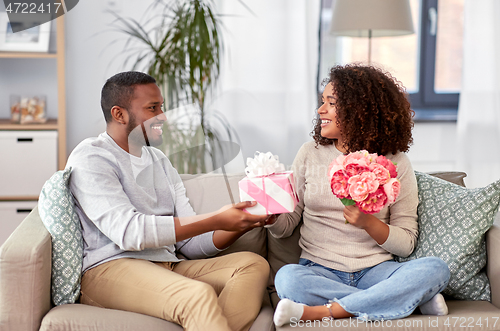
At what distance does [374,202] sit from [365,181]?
0.24ft

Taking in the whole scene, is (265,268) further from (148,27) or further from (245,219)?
(148,27)

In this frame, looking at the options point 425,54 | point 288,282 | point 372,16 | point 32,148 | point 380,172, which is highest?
point 372,16

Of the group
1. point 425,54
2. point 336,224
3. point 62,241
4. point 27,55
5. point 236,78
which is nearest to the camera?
point 62,241

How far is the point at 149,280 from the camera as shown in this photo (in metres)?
1.41

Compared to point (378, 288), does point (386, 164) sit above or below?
above

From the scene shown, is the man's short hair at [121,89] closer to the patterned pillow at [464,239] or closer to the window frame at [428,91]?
the patterned pillow at [464,239]

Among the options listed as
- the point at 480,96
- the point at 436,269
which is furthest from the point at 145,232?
the point at 480,96

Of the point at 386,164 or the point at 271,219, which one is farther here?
the point at 271,219

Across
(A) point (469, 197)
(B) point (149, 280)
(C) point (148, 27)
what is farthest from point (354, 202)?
(C) point (148, 27)

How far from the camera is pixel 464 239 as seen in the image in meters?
1.54

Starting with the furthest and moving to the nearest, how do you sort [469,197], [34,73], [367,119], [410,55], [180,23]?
A: [410,55] → [34,73] → [180,23] → [367,119] → [469,197]

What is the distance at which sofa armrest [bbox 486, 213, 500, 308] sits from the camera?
1.54 meters

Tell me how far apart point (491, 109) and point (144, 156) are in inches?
103

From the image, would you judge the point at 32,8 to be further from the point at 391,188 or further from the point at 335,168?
the point at 391,188
